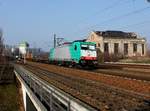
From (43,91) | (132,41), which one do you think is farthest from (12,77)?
(43,91)

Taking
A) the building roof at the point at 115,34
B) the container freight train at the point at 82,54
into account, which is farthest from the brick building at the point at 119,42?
the container freight train at the point at 82,54

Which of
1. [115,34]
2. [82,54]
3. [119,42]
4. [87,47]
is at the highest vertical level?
[115,34]

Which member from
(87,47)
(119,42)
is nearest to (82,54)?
(87,47)

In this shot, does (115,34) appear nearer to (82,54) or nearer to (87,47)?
(87,47)

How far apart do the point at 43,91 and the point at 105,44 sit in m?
86.4

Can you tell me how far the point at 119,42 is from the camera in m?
104

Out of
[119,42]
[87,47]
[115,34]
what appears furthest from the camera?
[115,34]

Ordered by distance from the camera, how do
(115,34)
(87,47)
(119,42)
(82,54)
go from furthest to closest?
(115,34) → (119,42) → (87,47) → (82,54)

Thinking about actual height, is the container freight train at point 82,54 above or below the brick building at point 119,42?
below

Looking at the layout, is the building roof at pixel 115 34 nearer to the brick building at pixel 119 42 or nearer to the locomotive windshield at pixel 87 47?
the brick building at pixel 119 42

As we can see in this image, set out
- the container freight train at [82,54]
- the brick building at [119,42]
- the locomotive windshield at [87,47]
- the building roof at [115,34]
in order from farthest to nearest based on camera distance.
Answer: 1. the building roof at [115,34]
2. the brick building at [119,42]
3. the locomotive windshield at [87,47]
4. the container freight train at [82,54]

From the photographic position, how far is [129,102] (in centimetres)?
1424

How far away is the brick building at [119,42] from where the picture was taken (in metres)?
102

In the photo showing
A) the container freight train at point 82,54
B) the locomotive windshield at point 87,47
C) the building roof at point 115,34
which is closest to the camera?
the container freight train at point 82,54
